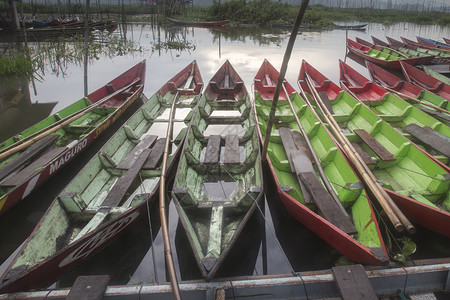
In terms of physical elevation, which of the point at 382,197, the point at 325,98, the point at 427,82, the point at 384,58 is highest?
the point at 384,58

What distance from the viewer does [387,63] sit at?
13883 mm

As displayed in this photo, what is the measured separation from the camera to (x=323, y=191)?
458cm

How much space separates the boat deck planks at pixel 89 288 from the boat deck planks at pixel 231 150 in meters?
3.28

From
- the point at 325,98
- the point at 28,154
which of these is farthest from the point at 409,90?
the point at 28,154

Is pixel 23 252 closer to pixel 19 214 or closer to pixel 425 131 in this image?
pixel 19 214

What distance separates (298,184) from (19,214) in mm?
5554

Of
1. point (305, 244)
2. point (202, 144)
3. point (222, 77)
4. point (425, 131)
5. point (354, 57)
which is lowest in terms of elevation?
point (305, 244)

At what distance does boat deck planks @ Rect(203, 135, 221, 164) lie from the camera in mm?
5816

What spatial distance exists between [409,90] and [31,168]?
11.9 m

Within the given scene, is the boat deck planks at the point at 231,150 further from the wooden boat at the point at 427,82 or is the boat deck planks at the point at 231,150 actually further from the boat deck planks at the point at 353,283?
the wooden boat at the point at 427,82

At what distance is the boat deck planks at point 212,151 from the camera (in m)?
5.82

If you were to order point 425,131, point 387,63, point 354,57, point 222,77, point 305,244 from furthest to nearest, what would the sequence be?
point 354,57 < point 387,63 < point 222,77 < point 425,131 < point 305,244

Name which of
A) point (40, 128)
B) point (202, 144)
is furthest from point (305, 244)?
point (40, 128)

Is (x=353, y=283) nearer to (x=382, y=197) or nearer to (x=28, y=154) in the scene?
(x=382, y=197)
